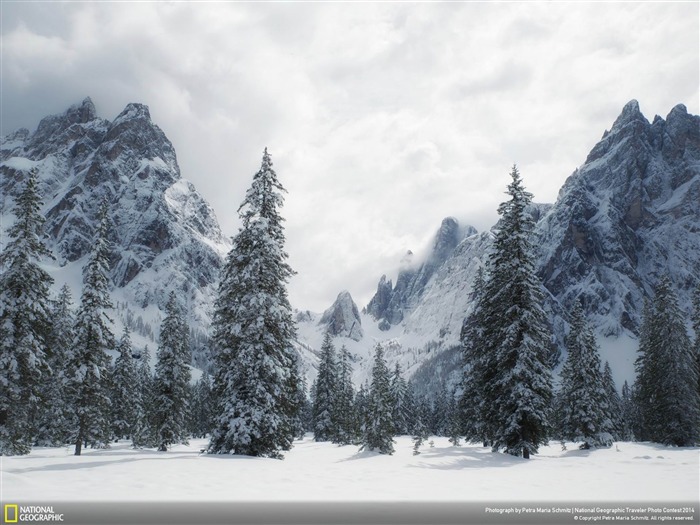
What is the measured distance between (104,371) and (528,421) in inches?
1108

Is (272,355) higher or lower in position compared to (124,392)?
higher

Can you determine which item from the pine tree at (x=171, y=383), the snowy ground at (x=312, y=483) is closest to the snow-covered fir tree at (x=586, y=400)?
the snowy ground at (x=312, y=483)

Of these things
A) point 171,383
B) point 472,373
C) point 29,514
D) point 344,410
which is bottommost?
point 344,410

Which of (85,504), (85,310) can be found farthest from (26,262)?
(85,504)

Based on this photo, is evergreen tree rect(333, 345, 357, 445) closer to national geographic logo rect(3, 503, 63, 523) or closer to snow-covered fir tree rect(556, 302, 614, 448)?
snow-covered fir tree rect(556, 302, 614, 448)

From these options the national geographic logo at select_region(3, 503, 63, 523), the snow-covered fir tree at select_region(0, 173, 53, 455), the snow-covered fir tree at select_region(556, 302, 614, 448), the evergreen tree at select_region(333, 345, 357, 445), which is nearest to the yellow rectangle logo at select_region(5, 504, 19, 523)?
the national geographic logo at select_region(3, 503, 63, 523)

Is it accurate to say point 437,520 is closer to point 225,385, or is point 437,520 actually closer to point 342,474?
point 342,474

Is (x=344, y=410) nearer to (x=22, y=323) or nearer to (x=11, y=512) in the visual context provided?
(x=22, y=323)

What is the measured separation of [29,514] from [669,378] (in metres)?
46.8

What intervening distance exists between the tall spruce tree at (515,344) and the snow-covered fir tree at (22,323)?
24.6 metres

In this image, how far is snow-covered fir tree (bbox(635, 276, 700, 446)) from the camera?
38.8m

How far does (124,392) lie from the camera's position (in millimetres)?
58969

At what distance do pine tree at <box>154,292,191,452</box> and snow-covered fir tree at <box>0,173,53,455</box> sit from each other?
53.9 ft

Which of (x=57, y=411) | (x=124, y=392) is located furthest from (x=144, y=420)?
(x=57, y=411)
